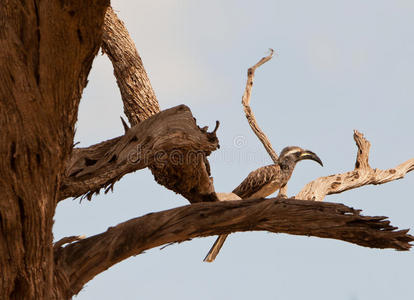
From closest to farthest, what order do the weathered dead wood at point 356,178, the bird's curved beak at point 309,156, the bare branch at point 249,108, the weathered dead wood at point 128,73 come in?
the weathered dead wood at point 128,73 < the weathered dead wood at point 356,178 < the bare branch at point 249,108 < the bird's curved beak at point 309,156

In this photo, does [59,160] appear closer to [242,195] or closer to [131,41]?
[131,41]

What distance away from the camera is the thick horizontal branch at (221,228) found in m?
4.71

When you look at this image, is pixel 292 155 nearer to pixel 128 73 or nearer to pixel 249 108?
pixel 249 108

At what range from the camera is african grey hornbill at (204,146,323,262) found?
11.6m

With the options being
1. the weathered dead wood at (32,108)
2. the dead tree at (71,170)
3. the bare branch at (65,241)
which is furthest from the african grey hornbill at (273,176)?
the weathered dead wood at (32,108)

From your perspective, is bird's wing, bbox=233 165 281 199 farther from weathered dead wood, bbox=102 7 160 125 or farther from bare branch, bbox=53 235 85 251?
bare branch, bbox=53 235 85 251

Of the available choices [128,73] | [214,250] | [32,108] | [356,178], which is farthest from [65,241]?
[356,178]

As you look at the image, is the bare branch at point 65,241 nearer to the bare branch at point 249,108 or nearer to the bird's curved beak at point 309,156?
the bare branch at point 249,108

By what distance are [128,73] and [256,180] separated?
181 inches

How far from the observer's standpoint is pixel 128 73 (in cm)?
782

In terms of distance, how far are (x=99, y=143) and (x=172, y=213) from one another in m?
1.24

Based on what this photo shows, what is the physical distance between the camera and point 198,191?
266 inches

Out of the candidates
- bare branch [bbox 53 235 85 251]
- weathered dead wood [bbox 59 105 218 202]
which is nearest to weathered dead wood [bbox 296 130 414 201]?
weathered dead wood [bbox 59 105 218 202]

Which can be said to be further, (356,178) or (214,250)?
(356,178)
